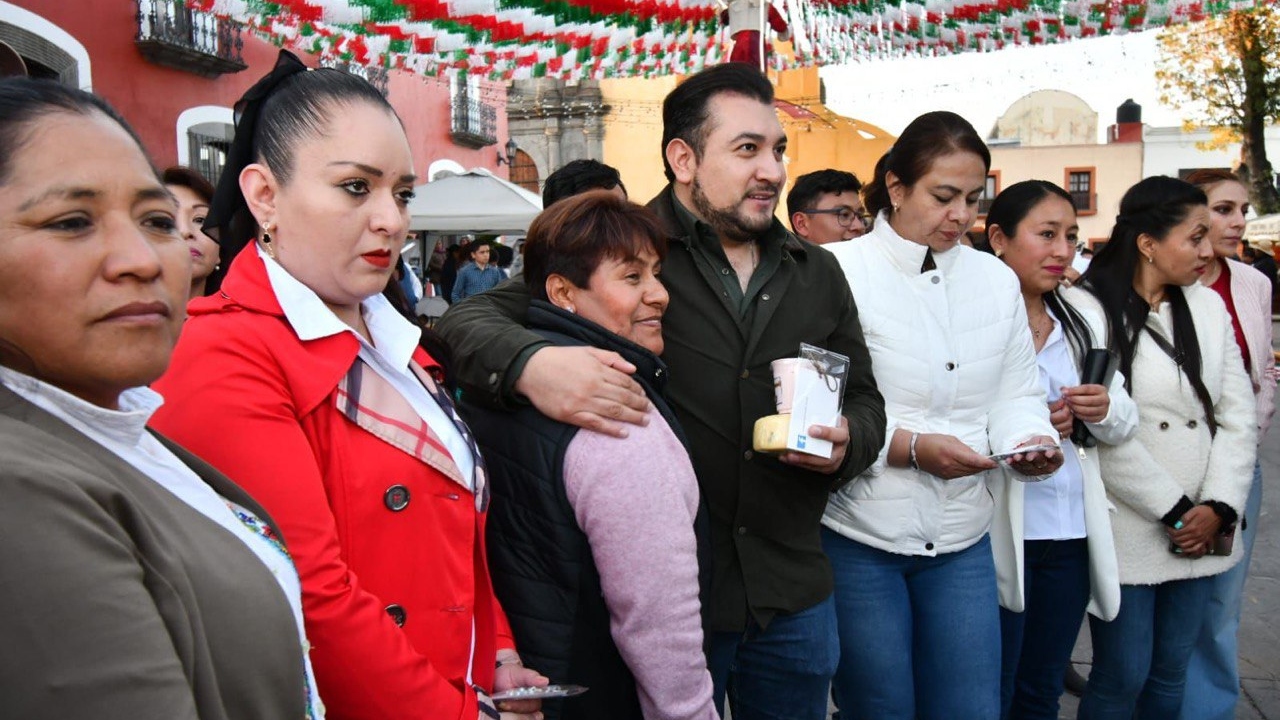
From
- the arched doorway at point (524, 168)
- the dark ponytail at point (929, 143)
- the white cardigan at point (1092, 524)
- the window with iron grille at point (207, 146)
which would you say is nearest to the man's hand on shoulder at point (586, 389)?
the dark ponytail at point (929, 143)

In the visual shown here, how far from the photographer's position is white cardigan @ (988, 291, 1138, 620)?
3.14m

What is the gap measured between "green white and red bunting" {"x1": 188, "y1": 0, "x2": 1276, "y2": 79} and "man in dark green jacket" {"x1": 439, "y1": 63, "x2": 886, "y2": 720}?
2811 mm

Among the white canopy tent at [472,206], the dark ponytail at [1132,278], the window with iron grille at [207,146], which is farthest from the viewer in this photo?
the window with iron grille at [207,146]

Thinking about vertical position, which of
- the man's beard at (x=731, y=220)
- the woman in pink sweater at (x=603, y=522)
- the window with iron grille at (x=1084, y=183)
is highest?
the window with iron grille at (x=1084, y=183)

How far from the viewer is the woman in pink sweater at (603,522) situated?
1894 mm

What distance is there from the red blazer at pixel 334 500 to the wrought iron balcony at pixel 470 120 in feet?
49.6

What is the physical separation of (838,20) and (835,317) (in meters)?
4.31

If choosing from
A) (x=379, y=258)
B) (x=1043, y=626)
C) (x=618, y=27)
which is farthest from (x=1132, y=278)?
(x=618, y=27)

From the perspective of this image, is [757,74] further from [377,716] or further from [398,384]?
[377,716]

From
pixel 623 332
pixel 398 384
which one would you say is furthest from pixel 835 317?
pixel 398 384

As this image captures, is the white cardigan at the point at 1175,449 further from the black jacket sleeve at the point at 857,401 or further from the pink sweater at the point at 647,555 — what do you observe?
the pink sweater at the point at 647,555

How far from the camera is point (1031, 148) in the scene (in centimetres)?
4016

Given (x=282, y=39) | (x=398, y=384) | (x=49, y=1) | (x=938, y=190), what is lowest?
(x=398, y=384)

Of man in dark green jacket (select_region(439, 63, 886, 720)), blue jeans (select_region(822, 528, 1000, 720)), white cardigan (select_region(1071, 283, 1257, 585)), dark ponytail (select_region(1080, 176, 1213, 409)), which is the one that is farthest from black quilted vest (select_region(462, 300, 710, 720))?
dark ponytail (select_region(1080, 176, 1213, 409))
